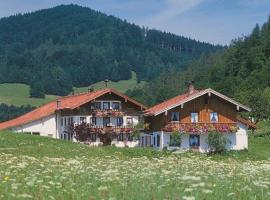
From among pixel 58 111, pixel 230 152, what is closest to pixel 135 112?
pixel 58 111

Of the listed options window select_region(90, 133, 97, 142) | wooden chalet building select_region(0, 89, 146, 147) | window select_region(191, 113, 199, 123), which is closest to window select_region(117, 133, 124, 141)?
wooden chalet building select_region(0, 89, 146, 147)

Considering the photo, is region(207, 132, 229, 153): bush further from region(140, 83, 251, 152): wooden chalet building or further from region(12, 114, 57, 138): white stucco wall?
region(12, 114, 57, 138): white stucco wall

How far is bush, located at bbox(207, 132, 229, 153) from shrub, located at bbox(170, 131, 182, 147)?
3758mm

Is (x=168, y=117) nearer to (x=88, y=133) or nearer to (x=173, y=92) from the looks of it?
(x=88, y=133)

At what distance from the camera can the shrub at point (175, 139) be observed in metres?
66.2

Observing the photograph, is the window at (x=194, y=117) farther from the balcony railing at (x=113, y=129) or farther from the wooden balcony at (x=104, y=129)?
the balcony railing at (x=113, y=129)

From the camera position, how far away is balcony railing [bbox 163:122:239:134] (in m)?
66.0

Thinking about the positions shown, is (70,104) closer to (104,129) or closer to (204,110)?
(104,129)

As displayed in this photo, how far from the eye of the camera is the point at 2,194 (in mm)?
11422

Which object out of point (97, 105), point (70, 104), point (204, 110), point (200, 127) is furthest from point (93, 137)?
point (200, 127)

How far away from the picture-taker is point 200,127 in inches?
2613

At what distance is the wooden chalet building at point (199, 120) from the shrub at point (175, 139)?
238mm

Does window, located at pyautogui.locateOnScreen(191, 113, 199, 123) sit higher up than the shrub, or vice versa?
window, located at pyautogui.locateOnScreen(191, 113, 199, 123)

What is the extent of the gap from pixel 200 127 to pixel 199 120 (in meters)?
1.99
